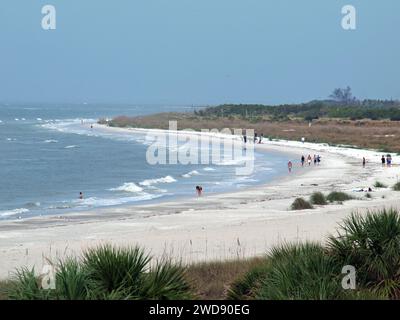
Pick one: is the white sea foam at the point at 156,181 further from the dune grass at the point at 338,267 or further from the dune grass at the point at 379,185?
the dune grass at the point at 338,267

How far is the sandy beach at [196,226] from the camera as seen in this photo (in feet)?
46.5

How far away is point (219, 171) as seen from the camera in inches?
1759

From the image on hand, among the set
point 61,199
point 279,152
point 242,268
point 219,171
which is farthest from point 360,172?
point 242,268

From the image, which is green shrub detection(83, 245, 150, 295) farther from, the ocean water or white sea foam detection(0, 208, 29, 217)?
white sea foam detection(0, 208, 29, 217)

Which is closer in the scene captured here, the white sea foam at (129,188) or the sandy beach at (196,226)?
the sandy beach at (196,226)

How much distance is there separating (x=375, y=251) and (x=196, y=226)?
11138 mm

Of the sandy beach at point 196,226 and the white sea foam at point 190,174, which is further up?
the sandy beach at point 196,226

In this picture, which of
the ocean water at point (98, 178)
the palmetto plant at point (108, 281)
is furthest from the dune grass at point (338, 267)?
the ocean water at point (98, 178)

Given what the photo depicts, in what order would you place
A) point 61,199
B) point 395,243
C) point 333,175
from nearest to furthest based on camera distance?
point 395,243
point 61,199
point 333,175

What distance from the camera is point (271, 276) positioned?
746 centimetres

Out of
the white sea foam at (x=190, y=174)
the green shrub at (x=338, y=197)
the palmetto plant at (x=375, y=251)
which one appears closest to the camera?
the palmetto plant at (x=375, y=251)

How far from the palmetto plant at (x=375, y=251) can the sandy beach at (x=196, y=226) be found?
13.9ft

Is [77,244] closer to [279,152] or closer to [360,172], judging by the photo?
[360,172]
